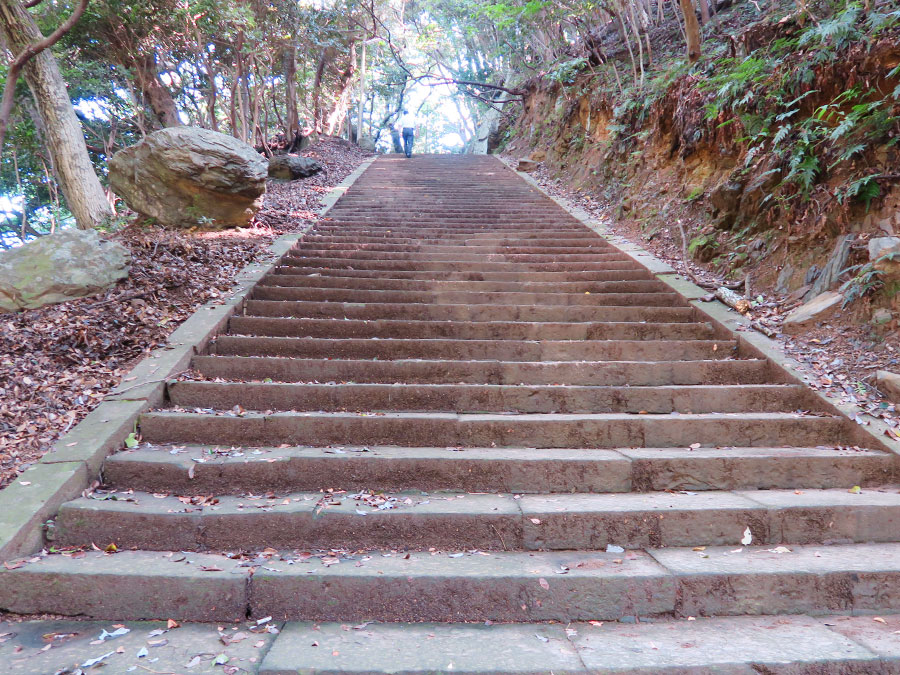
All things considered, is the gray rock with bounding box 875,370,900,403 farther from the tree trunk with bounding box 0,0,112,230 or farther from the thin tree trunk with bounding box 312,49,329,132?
the thin tree trunk with bounding box 312,49,329,132

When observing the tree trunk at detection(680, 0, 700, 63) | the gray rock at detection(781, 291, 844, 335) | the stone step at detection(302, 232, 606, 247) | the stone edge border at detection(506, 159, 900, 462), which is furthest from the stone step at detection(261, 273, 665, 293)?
the tree trunk at detection(680, 0, 700, 63)

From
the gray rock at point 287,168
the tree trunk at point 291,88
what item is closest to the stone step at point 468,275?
the gray rock at point 287,168

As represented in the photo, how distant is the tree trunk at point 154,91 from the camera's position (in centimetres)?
1035

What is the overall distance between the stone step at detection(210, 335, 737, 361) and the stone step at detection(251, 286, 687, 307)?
101cm

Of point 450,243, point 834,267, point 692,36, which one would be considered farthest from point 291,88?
point 834,267

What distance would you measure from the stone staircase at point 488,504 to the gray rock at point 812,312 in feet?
1.74

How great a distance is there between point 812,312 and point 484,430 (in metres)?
3.30

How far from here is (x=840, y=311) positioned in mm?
4414

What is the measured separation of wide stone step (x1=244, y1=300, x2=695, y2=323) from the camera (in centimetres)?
513

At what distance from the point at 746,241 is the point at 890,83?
5.96 feet

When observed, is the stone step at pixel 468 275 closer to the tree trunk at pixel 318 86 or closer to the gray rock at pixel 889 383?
the gray rock at pixel 889 383

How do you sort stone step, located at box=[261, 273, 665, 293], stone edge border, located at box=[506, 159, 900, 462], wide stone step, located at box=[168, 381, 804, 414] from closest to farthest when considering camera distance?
1. stone edge border, located at box=[506, 159, 900, 462]
2. wide stone step, located at box=[168, 381, 804, 414]
3. stone step, located at box=[261, 273, 665, 293]

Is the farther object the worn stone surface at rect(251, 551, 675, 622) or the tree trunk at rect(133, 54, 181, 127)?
the tree trunk at rect(133, 54, 181, 127)

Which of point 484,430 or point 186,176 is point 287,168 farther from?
point 484,430
